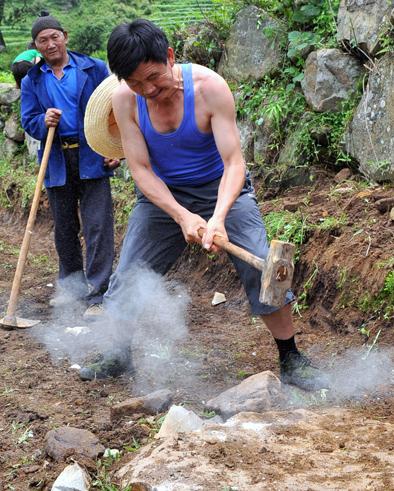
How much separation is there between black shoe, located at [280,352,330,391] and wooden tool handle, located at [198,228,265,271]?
0.83 meters

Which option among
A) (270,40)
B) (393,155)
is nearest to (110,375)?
(393,155)

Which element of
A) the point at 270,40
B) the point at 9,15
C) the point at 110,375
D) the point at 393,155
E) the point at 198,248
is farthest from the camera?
the point at 9,15

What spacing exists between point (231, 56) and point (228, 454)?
224 inches

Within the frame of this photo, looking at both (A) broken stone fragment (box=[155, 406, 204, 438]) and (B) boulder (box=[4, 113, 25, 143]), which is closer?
(A) broken stone fragment (box=[155, 406, 204, 438])

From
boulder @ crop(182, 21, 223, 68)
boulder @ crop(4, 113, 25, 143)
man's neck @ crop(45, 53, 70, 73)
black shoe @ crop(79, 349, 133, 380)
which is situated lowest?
boulder @ crop(4, 113, 25, 143)

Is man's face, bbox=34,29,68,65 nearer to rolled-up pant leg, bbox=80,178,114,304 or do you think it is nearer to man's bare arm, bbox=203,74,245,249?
rolled-up pant leg, bbox=80,178,114,304

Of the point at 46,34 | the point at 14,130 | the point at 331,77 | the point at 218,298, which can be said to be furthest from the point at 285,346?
the point at 14,130

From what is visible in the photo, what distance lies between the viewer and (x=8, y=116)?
12.0m

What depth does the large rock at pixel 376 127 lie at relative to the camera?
5934mm

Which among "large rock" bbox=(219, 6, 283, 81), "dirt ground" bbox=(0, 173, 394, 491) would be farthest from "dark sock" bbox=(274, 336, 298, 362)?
"large rock" bbox=(219, 6, 283, 81)

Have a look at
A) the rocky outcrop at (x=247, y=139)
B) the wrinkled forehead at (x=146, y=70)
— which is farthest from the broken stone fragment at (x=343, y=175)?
the wrinkled forehead at (x=146, y=70)

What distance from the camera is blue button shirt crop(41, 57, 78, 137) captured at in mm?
6125

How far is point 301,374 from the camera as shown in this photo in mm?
4332

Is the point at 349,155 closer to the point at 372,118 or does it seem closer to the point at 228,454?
the point at 372,118
